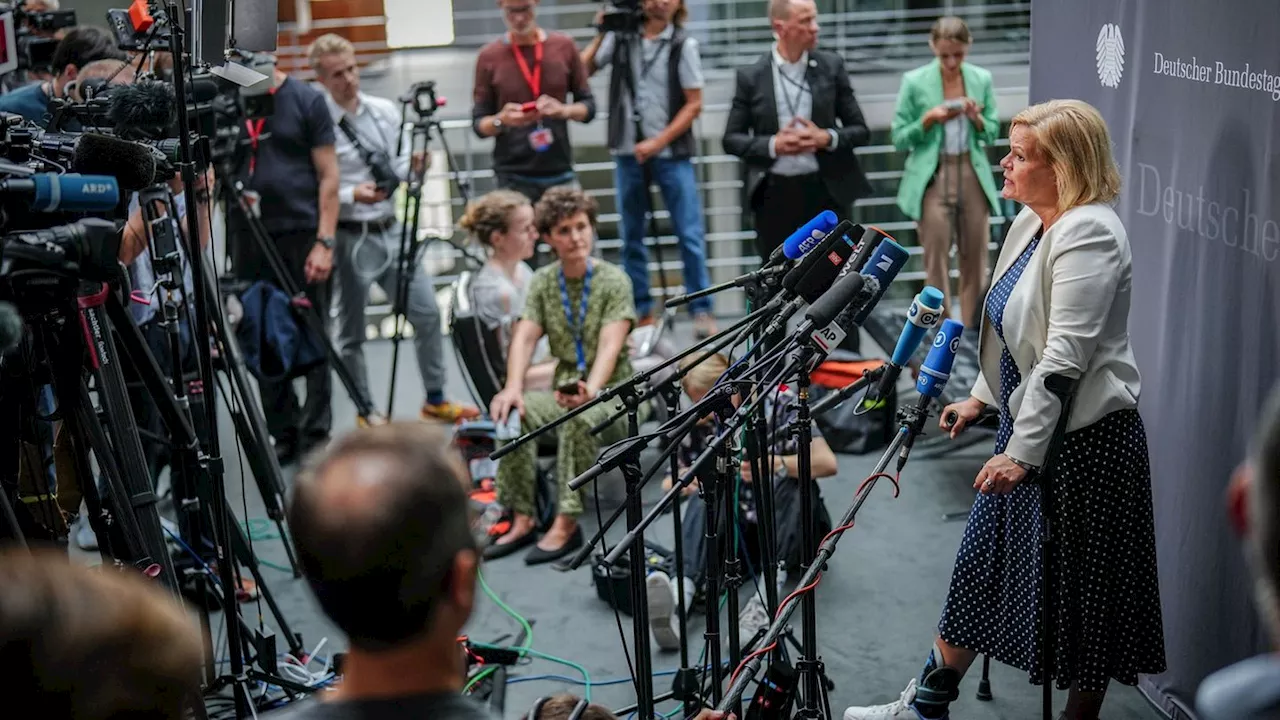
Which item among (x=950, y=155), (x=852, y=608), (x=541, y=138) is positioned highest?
(x=541, y=138)

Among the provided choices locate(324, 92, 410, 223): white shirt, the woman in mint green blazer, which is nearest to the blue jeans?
the woman in mint green blazer

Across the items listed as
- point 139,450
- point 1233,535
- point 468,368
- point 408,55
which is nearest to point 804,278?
point 1233,535

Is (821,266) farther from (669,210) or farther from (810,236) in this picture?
(669,210)

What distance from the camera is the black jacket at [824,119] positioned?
5500 millimetres

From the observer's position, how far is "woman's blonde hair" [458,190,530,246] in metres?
4.79

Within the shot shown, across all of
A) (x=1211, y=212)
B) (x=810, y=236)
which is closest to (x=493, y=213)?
(x=810, y=236)

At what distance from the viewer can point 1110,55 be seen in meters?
3.22

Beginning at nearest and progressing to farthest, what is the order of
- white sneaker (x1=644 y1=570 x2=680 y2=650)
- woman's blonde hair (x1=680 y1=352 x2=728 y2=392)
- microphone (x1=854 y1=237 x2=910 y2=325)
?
microphone (x1=854 y1=237 x2=910 y2=325) → white sneaker (x1=644 y1=570 x2=680 y2=650) → woman's blonde hair (x1=680 y1=352 x2=728 y2=392)

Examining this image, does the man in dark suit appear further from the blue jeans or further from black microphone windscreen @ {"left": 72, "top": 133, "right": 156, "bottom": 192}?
black microphone windscreen @ {"left": 72, "top": 133, "right": 156, "bottom": 192}

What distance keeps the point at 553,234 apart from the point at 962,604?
2.05 metres

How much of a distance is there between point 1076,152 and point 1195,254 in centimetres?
49

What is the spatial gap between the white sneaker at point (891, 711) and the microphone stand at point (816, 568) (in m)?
0.38

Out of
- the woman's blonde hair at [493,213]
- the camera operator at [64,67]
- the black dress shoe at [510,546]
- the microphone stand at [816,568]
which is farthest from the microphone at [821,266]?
the camera operator at [64,67]

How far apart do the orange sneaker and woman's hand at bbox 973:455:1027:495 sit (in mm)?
3200
